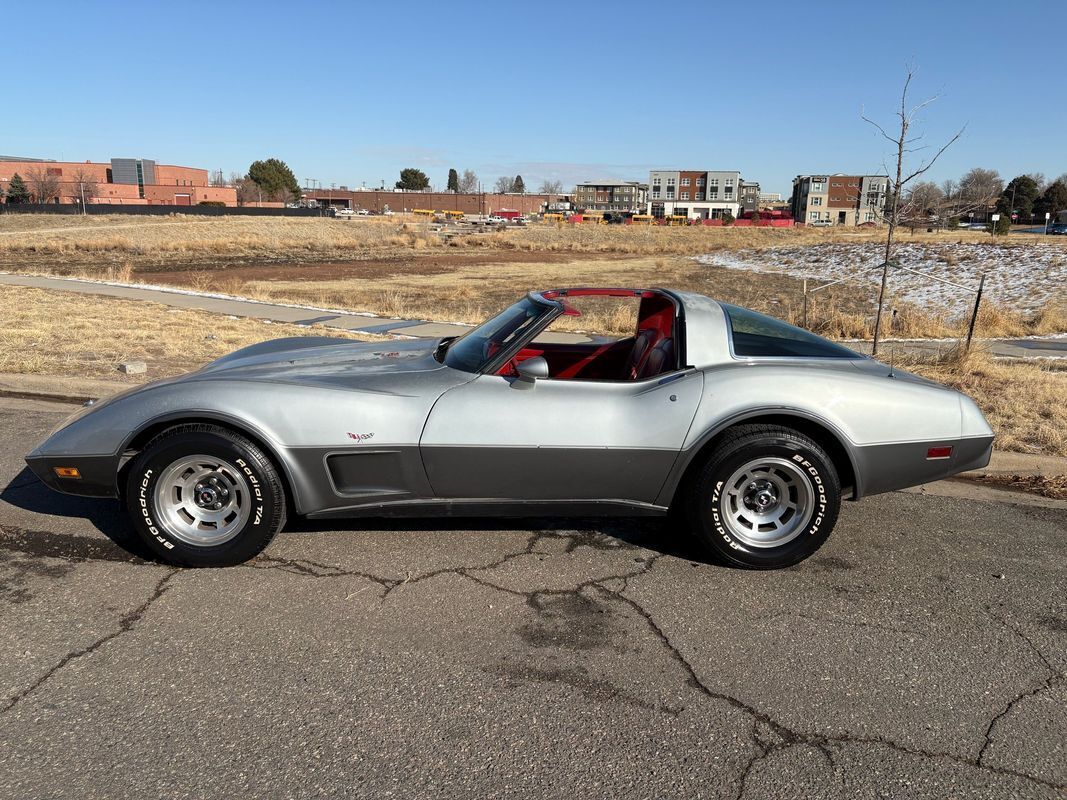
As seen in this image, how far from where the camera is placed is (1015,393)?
716 centimetres

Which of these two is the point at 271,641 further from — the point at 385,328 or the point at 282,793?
the point at 385,328

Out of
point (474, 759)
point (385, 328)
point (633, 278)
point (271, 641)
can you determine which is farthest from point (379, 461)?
point (633, 278)

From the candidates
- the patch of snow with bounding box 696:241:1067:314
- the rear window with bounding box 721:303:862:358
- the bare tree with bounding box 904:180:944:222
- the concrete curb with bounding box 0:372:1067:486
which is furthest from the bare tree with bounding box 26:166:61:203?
the rear window with bounding box 721:303:862:358

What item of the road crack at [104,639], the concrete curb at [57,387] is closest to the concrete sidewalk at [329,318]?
the concrete curb at [57,387]

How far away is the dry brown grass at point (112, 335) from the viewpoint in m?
8.17

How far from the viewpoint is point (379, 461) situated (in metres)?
3.59

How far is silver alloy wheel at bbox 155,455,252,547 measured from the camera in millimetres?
3598

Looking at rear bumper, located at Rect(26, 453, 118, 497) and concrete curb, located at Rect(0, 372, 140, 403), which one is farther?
concrete curb, located at Rect(0, 372, 140, 403)

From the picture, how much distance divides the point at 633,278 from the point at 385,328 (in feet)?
71.9

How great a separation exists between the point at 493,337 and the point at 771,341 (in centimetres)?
146

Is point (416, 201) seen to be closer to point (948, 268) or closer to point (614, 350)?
point (948, 268)

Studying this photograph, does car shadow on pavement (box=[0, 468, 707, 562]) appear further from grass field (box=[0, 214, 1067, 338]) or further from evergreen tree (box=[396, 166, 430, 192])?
evergreen tree (box=[396, 166, 430, 192])

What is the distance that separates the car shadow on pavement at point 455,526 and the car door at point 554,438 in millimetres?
496

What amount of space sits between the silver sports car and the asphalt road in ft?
1.04
